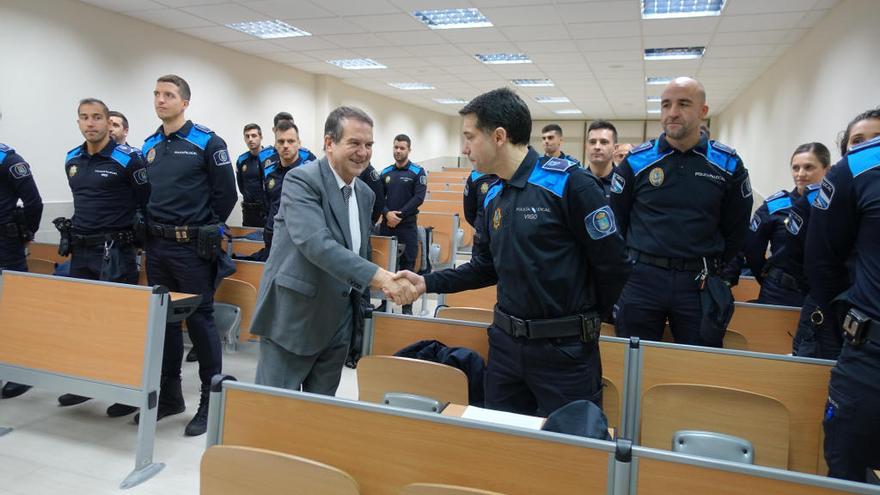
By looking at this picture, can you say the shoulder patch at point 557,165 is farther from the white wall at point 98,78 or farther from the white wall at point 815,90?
the white wall at point 98,78

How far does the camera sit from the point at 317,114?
10219 mm

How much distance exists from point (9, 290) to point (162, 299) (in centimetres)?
85

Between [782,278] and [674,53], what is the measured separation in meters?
5.85

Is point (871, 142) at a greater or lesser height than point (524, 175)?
greater

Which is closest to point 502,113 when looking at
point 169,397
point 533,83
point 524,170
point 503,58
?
point 524,170

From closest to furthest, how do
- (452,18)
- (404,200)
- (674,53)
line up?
1. (404,200)
2. (452,18)
3. (674,53)

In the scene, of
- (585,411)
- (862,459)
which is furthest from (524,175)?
(862,459)

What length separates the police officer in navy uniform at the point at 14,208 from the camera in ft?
10.9

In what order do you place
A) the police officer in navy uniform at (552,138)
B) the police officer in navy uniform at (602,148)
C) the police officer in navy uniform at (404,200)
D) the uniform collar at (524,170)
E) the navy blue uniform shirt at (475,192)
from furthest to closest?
1. the police officer in navy uniform at (404,200)
2. the police officer in navy uniform at (552,138)
3. the navy blue uniform shirt at (475,192)
4. the police officer in navy uniform at (602,148)
5. the uniform collar at (524,170)

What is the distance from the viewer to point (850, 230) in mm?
1490

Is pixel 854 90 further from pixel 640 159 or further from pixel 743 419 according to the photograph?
pixel 743 419

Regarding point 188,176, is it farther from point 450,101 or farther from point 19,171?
point 450,101

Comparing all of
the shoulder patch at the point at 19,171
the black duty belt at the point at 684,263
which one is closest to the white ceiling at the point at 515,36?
the shoulder patch at the point at 19,171

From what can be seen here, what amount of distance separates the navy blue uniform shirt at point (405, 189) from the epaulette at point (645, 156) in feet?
10.7
